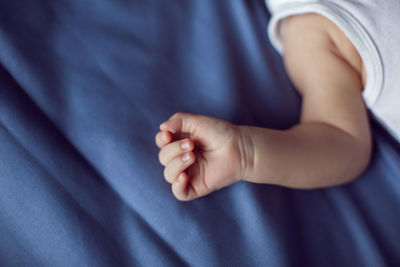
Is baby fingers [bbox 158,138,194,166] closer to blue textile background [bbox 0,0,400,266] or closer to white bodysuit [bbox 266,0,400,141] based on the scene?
blue textile background [bbox 0,0,400,266]

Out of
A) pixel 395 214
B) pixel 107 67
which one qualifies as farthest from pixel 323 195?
pixel 107 67

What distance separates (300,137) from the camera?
61 cm

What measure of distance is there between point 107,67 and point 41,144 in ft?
0.76

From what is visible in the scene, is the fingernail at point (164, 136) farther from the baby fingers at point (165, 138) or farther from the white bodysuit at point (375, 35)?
the white bodysuit at point (375, 35)

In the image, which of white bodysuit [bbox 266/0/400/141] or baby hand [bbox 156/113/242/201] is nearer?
baby hand [bbox 156/113/242/201]

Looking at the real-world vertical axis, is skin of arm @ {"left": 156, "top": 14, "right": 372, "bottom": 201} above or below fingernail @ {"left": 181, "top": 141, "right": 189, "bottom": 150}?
below

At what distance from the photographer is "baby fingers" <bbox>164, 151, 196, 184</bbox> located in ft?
1.63

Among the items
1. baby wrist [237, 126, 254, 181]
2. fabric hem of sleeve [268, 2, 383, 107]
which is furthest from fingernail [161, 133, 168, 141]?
fabric hem of sleeve [268, 2, 383, 107]

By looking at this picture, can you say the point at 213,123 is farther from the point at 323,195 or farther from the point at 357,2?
the point at 357,2

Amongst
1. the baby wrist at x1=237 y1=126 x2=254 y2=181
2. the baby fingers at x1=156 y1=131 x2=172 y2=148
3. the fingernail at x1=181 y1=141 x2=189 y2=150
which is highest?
the baby fingers at x1=156 y1=131 x2=172 y2=148

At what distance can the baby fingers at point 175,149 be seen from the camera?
50 centimetres

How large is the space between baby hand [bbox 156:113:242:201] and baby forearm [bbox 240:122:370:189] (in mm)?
28

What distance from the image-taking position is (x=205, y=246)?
54 centimetres

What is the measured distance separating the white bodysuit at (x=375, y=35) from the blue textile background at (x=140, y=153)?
A: 0.13 metres
